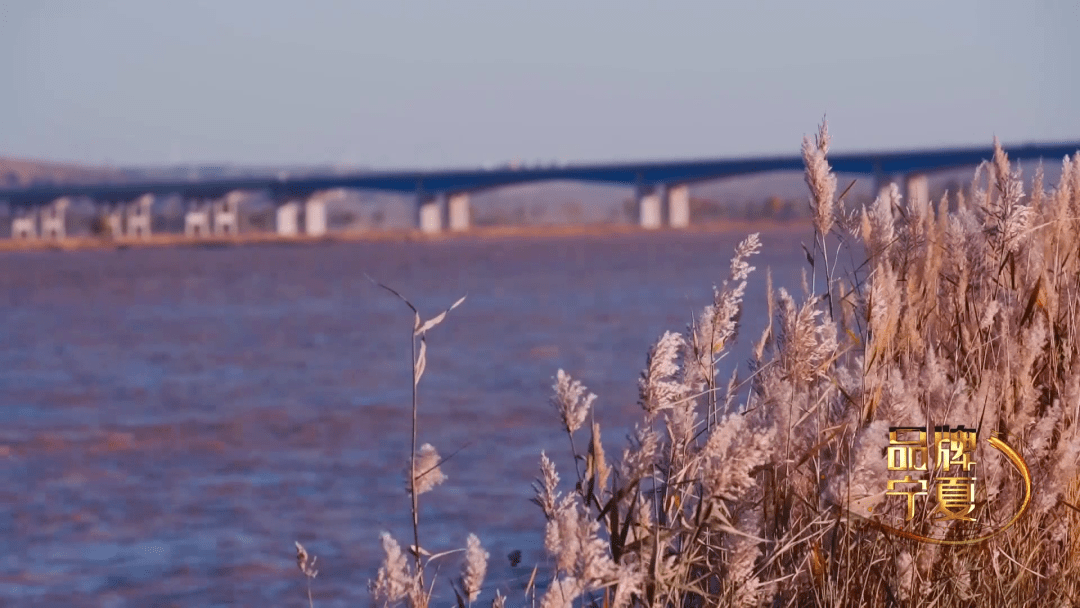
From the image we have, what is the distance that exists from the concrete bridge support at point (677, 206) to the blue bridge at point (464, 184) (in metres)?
0.06

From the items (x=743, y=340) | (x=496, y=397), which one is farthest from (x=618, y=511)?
(x=743, y=340)

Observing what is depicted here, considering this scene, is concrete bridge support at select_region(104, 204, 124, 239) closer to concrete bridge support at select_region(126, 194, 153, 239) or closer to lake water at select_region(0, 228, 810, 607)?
concrete bridge support at select_region(126, 194, 153, 239)

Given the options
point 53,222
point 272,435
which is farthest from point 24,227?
point 272,435

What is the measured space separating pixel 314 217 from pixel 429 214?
43.5ft

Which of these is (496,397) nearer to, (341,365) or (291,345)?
(341,365)

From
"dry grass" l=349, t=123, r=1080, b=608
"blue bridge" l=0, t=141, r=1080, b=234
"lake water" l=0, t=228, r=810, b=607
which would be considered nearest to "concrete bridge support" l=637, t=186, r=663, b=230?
"blue bridge" l=0, t=141, r=1080, b=234

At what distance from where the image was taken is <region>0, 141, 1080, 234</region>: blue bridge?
8219 centimetres

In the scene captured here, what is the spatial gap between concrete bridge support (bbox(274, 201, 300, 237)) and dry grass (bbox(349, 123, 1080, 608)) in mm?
111554

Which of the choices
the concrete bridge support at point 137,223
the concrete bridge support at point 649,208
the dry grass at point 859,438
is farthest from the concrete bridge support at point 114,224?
the dry grass at point 859,438

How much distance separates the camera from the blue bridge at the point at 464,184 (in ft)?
270

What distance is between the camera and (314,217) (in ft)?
380

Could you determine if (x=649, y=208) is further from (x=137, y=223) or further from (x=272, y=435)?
(x=272, y=435)

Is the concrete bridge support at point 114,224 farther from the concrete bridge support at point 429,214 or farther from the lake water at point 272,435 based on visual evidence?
the lake water at point 272,435

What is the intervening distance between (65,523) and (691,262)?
56.9 m
